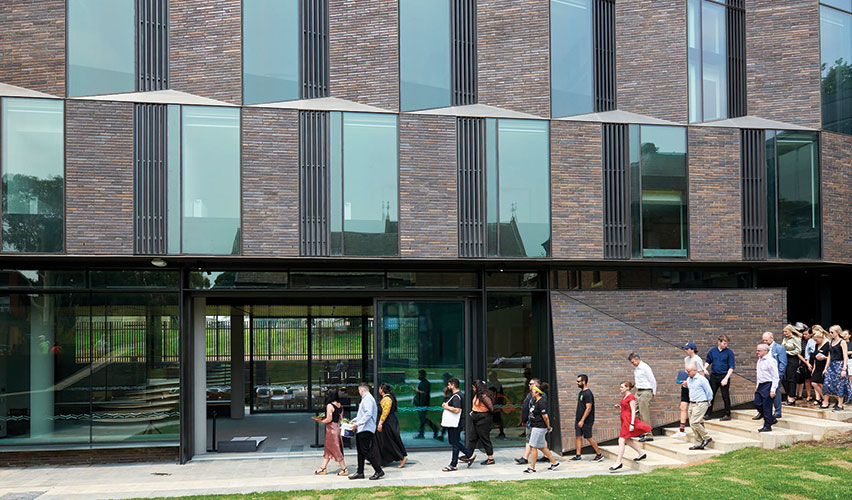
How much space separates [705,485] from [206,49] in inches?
481

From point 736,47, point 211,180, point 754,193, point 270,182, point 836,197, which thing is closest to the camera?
point 211,180

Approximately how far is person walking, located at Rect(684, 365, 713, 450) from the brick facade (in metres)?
5.35

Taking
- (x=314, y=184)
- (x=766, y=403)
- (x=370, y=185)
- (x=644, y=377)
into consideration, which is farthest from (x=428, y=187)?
(x=766, y=403)

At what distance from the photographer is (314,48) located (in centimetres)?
1493

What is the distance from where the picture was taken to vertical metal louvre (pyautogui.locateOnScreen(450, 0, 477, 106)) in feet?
50.4

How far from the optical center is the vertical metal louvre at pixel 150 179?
46.2 ft

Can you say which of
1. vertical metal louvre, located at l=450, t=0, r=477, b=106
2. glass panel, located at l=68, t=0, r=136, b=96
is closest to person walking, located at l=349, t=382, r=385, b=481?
vertical metal louvre, located at l=450, t=0, r=477, b=106

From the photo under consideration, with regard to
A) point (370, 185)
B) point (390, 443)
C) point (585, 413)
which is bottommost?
point (390, 443)

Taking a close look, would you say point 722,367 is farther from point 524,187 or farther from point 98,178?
point 98,178

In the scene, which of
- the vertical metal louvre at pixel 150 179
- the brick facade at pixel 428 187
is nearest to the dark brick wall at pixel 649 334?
the brick facade at pixel 428 187

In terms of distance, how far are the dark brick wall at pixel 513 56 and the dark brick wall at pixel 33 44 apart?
28.1 feet

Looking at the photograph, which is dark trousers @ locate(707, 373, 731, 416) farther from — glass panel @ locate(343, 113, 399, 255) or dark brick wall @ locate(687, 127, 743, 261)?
glass panel @ locate(343, 113, 399, 255)

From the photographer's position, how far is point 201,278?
15164 millimetres

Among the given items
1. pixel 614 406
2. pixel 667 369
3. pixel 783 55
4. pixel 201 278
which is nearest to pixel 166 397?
pixel 201 278
